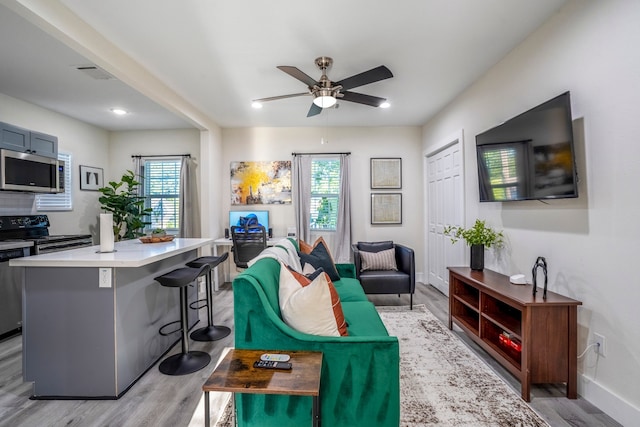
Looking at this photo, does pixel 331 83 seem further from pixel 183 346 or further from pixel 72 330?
pixel 72 330

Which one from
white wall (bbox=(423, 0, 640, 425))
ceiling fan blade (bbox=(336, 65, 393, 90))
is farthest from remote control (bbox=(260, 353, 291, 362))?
ceiling fan blade (bbox=(336, 65, 393, 90))

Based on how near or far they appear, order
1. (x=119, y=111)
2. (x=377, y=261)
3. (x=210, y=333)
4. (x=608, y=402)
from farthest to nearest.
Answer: (x=119, y=111)
(x=377, y=261)
(x=210, y=333)
(x=608, y=402)

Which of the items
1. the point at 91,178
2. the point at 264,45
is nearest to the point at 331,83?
the point at 264,45

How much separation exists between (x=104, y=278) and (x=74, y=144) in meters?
3.69

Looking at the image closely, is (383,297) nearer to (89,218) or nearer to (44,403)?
(44,403)

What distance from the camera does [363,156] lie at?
5219 millimetres

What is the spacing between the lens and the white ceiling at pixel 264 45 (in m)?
2.21

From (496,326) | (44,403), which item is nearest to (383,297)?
(496,326)

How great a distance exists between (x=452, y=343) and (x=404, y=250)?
1.39m

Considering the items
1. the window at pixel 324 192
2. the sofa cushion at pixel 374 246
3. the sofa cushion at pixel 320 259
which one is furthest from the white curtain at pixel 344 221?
the sofa cushion at pixel 320 259

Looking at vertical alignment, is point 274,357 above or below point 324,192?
below

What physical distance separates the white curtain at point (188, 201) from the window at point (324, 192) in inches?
76.2

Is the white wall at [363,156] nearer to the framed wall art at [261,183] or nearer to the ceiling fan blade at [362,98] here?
the framed wall art at [261,183]

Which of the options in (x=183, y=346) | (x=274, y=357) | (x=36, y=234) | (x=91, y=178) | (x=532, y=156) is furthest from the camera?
(x=91, y=178)
